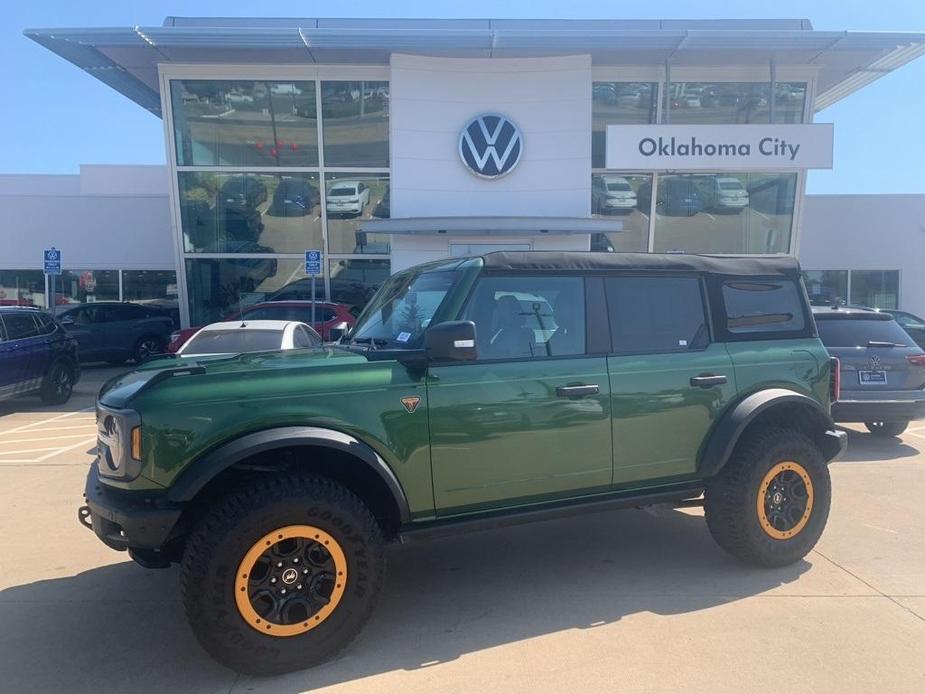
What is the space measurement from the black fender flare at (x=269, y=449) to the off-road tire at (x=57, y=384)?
402 inches

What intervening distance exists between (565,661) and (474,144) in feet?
48.3

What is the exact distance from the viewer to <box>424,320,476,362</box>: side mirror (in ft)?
11.8

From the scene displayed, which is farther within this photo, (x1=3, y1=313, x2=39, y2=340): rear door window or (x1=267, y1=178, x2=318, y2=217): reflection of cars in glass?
(x1=267, y1=178, x2=318, y2=217): reflection of cars in glass

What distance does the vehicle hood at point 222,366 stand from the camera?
3.54m

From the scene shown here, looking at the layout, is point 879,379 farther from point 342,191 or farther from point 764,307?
point 342,191

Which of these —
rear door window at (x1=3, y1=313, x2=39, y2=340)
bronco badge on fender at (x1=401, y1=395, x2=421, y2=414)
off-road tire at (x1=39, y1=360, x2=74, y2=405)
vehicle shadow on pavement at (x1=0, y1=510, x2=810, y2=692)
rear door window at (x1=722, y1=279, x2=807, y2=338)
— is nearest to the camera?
vehicle shadow on pavement at (x1=0, y1=510, x2=810, y2=692)

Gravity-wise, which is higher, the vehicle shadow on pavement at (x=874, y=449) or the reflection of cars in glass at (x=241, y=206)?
the reflection of cars in glass at (x=241, y=206)

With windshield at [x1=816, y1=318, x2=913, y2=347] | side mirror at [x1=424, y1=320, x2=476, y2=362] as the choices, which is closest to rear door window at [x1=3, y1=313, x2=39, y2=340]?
side mirror at [x1=424, y1=320, x2=476, y2=362]

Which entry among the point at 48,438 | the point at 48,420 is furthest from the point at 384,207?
the point at 48,438

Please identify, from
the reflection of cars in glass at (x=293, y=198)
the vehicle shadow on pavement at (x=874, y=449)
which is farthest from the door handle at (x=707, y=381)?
the reflection of cars in glass at (x=293, y=198)

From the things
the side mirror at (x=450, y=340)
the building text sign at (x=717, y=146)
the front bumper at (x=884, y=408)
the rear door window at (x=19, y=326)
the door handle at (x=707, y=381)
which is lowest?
the front bumper at (x=884, y=408)

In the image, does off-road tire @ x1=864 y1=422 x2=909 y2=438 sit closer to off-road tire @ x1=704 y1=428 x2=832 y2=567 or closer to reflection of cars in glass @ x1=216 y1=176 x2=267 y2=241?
off-road tire @ x1=704 y1=428 x2=832 y2=567

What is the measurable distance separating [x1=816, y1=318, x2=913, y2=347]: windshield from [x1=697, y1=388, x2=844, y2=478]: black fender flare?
13.8 feet

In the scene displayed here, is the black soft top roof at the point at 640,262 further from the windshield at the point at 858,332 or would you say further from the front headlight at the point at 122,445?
the windshield at the point at 858,332
